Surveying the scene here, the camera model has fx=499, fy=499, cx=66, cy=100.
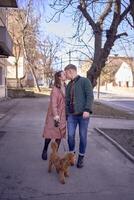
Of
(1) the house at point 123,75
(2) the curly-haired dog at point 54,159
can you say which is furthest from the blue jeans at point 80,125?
(1) the house at point 123,75

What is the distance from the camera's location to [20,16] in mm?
48250

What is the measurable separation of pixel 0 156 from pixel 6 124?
749 cm

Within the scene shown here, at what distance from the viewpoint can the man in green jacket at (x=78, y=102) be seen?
8836 millimetres

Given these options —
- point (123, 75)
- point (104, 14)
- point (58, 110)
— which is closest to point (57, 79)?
point (58, 110)

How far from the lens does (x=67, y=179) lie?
816 centimetres

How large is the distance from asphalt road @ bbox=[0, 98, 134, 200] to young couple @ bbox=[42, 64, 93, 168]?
24.3 inches

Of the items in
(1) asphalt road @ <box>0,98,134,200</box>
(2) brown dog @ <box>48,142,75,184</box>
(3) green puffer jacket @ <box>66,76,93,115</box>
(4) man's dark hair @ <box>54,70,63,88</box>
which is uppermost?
(4) man's dark hair @ <box>54,70,63,88</box>

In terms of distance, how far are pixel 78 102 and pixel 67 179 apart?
1.46 m

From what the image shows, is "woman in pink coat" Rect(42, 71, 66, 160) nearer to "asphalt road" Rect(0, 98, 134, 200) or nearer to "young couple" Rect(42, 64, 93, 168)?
"young couple" Rect(42, 64, 93, 168)

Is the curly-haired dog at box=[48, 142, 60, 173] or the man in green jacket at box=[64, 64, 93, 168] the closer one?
the curly-haired dog at box=[48, 142, 60, 173]

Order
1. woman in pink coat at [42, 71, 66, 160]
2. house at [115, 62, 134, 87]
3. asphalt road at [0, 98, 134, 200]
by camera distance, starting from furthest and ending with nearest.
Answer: house at [115, 62, 134, 87], woman in pink coat at [42, 71, 66, 160], asphalt road at [0, 98, 134, 200]

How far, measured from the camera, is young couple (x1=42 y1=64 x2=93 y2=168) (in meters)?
8.86

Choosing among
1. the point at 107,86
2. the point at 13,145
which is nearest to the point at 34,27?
the point at 13,145

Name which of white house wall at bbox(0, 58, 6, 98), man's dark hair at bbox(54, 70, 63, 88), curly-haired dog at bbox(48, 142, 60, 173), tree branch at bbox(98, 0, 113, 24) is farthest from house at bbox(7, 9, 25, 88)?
curly-haired dog at bbox(48, 142, 60, 173)
